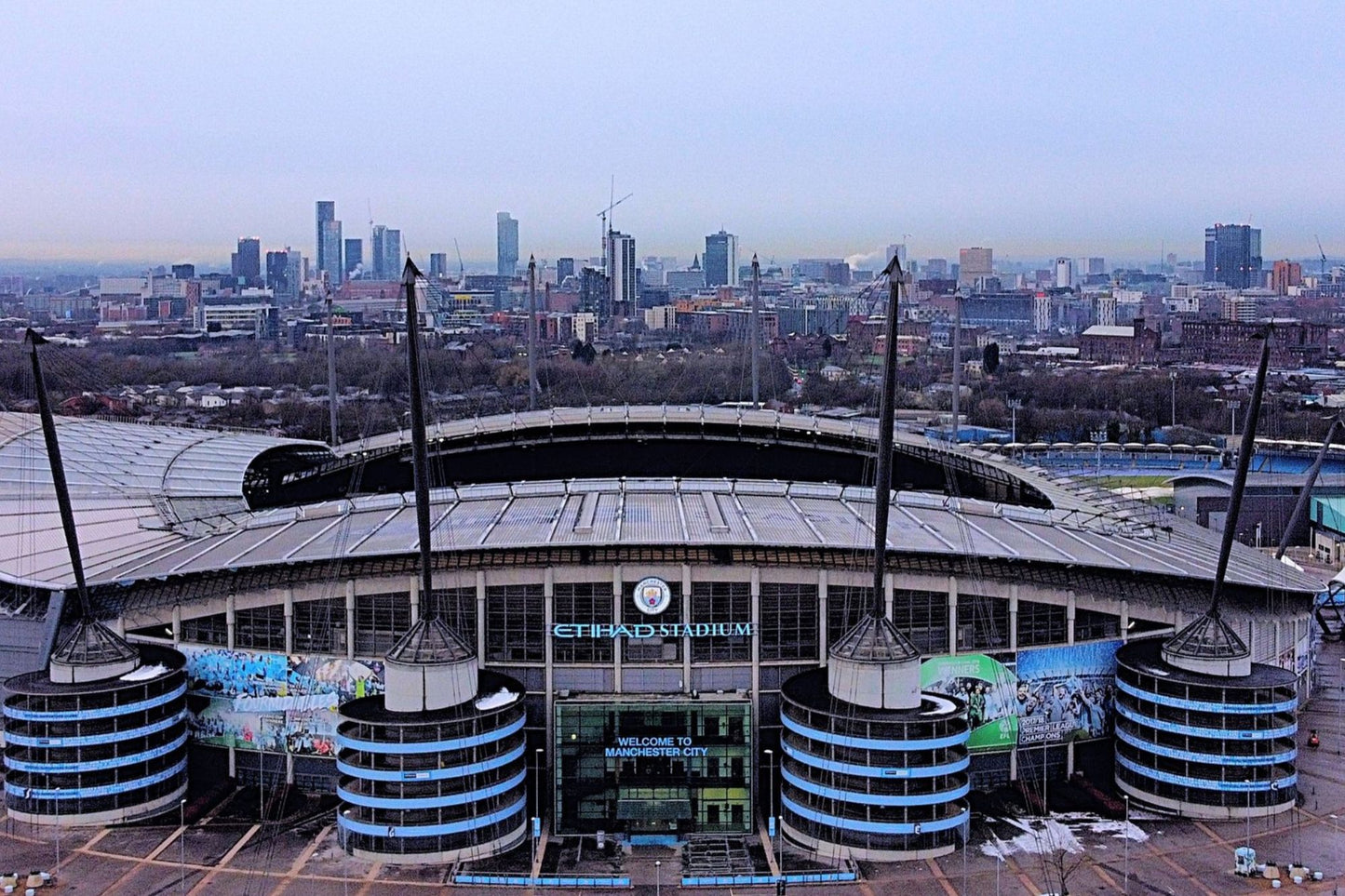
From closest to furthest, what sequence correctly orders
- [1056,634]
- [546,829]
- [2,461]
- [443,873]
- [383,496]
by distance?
[443,873]
[546,829]
[1056,634]
[383,496]
[2,461]

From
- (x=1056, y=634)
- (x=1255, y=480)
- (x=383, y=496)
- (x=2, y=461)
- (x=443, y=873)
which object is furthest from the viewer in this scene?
(x=1255, y=480)

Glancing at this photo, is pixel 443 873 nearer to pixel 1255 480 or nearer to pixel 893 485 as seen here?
pixel 893 485

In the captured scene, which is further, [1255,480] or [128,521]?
[1255,480]

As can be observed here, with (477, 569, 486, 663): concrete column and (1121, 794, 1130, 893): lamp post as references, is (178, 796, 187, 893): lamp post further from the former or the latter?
(1121, 794, 1130, 893): lamp post

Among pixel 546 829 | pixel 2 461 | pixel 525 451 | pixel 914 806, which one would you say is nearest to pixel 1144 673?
pixel 914 806

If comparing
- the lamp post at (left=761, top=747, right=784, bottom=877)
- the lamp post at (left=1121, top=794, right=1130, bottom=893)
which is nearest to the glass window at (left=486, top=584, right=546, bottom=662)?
the lamp post at (left=761, top=747, right=784, bottom=877)

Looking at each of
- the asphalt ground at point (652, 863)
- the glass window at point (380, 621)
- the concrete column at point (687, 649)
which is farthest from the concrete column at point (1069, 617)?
the glass window at point (380, 621)
